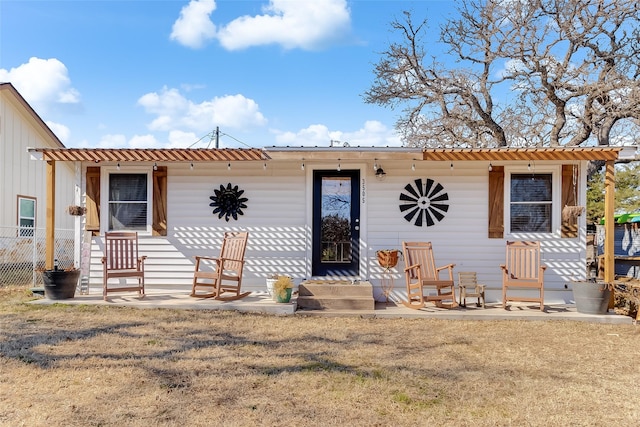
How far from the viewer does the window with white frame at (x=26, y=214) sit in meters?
11.9

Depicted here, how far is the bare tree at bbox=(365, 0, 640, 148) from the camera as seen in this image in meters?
12.2

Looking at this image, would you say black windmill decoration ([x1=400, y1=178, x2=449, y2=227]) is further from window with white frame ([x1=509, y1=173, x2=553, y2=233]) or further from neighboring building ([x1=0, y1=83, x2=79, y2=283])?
neighboring building ([x1=0, y1=83, x2=79, y2=283])

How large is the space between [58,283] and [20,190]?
6.70 meters

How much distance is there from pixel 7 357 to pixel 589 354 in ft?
17.9

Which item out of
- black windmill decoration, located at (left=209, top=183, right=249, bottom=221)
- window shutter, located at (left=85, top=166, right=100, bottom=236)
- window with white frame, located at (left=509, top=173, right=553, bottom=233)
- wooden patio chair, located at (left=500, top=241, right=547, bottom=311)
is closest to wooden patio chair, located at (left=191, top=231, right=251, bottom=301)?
black windmill decoration, located at (left=209, top=183, right=249, bottom=221)

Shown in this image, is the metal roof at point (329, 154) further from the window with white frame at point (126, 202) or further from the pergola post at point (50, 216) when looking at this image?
the window with white frame at point (126, 202)

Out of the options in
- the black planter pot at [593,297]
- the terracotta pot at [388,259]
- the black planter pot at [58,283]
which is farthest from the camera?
the terracotta pot at [388,259]

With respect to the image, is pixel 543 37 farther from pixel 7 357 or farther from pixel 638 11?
pixel 7 357

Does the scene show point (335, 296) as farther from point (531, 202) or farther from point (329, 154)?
point (531, 202)

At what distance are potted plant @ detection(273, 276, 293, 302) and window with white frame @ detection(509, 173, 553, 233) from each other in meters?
3.61

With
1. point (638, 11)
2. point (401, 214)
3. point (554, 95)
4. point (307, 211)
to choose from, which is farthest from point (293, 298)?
point (638, 11)

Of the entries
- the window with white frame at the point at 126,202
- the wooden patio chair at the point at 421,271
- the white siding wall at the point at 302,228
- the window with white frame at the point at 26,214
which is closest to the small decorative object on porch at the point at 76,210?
the window with white frame at the point at 126,202

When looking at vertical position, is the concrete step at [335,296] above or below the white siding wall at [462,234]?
below

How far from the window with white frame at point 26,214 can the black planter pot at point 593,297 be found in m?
12.3
